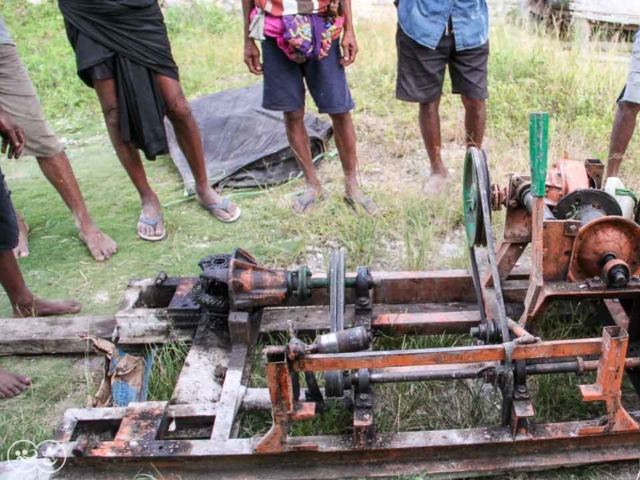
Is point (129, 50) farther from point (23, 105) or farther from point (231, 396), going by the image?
point (231, 396)

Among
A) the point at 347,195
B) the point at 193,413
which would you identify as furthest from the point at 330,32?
the point at 193,413

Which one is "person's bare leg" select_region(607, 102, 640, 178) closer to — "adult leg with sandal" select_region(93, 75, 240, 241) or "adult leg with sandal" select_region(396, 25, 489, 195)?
"adult leg with sandal" select_region(396, 25, 489, 195)

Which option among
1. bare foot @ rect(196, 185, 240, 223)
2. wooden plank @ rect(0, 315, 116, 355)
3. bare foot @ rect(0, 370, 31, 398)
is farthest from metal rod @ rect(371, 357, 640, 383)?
bare foot @ rect(196, 185, 240, 223)

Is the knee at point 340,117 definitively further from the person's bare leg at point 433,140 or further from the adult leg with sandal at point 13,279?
the adult leg with sandal at point 13,279

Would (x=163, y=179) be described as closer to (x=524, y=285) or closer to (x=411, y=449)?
(x=524, y=285)

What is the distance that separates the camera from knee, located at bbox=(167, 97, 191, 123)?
380 cm

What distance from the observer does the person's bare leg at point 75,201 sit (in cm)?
376

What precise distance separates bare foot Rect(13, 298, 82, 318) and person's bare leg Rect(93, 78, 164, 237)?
80 cm

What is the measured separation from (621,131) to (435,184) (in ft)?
3.85

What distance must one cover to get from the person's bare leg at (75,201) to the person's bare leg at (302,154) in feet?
3.96

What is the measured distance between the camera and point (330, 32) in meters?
3.70

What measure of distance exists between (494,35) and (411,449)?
6391 millimetres

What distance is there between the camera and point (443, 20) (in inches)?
152

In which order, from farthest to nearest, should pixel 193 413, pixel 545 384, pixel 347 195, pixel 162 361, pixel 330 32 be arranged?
pixel 347 195 → pixel 330 32 → pixel 162 361 → pixel 545 384 → pixel 193 413
